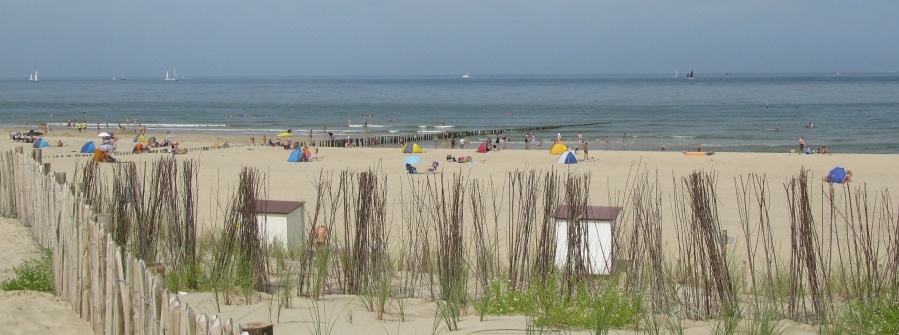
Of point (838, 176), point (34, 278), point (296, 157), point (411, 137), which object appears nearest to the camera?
point (34, 278)

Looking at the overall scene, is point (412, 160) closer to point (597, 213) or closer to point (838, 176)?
point (838, 176)

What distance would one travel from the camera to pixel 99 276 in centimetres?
491

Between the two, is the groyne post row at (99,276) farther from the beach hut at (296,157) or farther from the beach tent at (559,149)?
the beach tent at (559,149)

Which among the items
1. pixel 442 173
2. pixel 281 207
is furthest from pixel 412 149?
pixel 442 173

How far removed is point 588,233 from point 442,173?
1.21 meters

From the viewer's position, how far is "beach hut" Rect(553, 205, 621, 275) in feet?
19.9

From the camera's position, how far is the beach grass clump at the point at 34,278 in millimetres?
6285

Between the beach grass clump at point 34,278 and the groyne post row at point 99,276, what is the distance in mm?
203

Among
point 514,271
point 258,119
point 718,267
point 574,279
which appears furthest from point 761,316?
point 258,119

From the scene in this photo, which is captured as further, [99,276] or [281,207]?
[281,207]

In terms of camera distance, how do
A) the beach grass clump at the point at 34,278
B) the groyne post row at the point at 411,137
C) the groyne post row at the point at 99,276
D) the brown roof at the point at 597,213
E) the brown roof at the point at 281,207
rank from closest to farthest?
the groyne post row at the point at 99,276 < the beach grass clump at the point at 34,278 < the brown roof at the point at 597,213 < the brown roof at the point at 281,207 < the groyne post row at the point at 411,137

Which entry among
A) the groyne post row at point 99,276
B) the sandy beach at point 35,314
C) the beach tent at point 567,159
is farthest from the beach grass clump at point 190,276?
the beach tent at point 567,159

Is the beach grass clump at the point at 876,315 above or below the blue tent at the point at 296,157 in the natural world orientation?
above

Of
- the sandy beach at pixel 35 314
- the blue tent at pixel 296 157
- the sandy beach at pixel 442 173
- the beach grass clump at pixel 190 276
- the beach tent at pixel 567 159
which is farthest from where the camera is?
the blue tent at pixel 296 157
